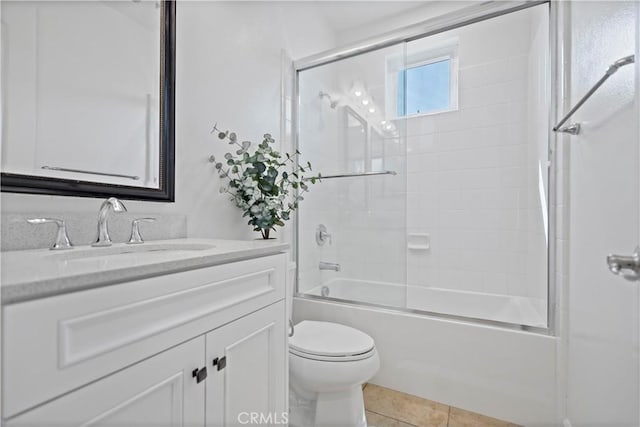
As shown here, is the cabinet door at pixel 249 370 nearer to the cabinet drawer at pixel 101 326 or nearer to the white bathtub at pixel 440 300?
the cabinet drawer at pixel 101 326

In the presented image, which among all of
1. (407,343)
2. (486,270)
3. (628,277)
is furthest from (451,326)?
(628,277)

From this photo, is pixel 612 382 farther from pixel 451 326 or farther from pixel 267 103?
pixel 267 103

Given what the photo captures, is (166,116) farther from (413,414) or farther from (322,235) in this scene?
(413,414)

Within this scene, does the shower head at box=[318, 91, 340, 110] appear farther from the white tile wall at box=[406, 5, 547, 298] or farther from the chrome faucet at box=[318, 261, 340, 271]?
the chrome faucet at box=[318, 261, 340, 271]

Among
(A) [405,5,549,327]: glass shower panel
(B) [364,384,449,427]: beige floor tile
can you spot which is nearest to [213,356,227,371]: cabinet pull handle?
(B) [364,384,449,427]: beige floor tile

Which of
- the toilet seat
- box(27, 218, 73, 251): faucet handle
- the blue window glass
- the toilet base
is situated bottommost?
the toilet base

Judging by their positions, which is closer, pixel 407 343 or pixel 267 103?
pixel 407 343

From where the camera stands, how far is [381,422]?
1453mm

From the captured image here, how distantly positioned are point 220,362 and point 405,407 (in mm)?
1188

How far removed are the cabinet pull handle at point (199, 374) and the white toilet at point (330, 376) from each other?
0.64 metres

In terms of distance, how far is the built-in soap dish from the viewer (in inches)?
95.5

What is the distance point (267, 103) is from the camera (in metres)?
1.84

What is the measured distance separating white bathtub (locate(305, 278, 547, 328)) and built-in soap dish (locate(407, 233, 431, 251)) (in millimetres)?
301

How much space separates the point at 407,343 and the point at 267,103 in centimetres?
157
